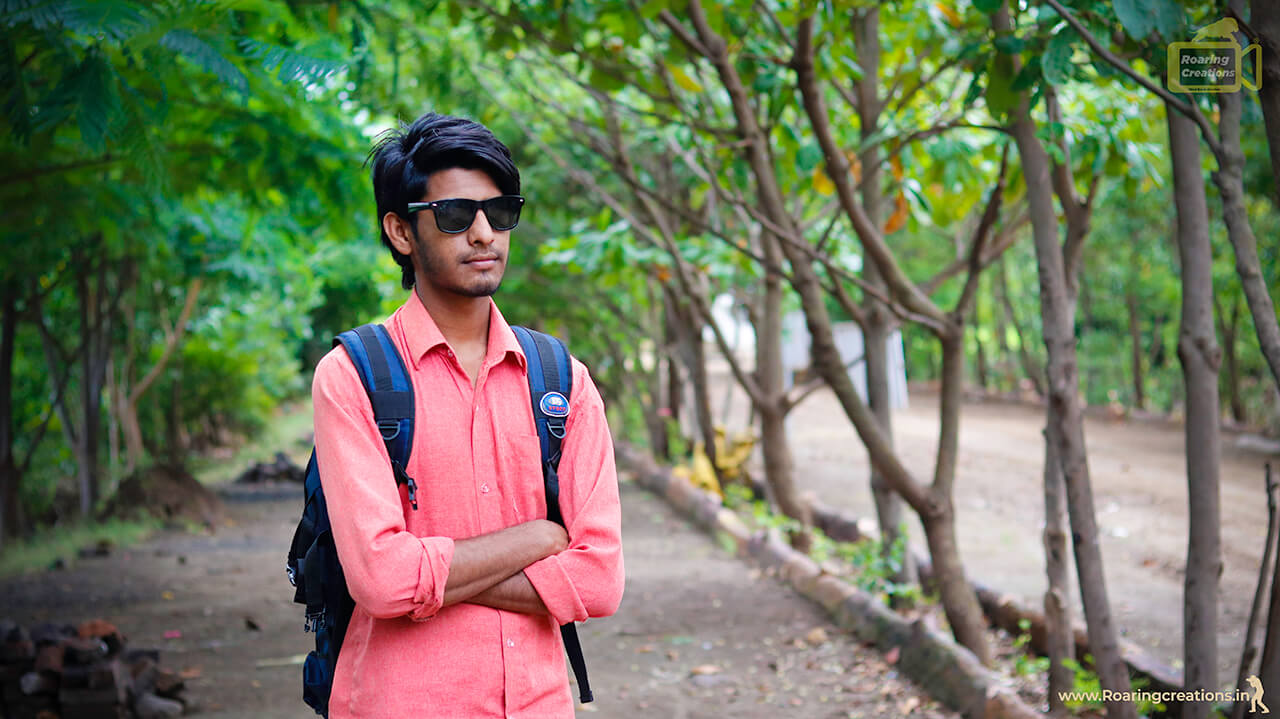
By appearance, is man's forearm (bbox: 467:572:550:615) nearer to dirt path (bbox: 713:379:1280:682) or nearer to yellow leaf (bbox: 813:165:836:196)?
yellow leaf (bbox: 813:165:836:196)

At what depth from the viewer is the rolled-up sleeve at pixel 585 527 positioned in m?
2.18

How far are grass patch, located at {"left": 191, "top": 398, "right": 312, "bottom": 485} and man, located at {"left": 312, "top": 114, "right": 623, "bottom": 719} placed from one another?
16.3 meters

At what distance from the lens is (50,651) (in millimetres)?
5363

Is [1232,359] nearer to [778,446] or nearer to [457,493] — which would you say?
[778,446]

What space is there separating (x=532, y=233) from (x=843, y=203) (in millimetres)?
10182

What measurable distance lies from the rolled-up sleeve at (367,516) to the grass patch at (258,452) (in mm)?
16303

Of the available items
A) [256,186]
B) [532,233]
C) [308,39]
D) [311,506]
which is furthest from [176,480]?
[311,506]

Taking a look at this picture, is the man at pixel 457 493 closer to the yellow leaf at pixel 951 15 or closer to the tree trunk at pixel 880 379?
the yellow leaf at pixel 951 15

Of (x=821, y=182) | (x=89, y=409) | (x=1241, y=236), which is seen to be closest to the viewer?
(x=1241, y=236)

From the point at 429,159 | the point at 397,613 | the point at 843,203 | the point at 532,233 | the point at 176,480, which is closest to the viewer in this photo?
the point at 397,613

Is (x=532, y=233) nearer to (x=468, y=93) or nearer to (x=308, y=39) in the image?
(x=468, y=93)

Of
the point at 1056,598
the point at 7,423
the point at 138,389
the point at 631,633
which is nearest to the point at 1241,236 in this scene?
the point at 1056,598

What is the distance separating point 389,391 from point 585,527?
1.55 ft

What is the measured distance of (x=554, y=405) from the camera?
7.48 ft
